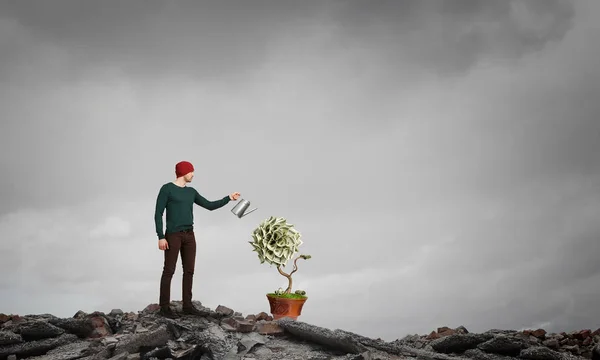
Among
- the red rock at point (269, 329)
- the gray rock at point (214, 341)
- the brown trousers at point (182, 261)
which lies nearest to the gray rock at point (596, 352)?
the red rock at point (269, 329)

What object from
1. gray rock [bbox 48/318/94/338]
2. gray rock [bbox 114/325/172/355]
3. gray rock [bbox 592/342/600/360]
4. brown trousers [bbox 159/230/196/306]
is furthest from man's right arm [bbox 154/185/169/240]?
gray rock [bbox 592/342/600/360]

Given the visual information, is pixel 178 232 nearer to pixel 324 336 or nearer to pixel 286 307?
pixel 286 307

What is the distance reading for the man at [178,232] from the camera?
950 cm

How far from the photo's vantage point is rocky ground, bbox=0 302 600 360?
775cm

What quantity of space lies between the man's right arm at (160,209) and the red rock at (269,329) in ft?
7.08

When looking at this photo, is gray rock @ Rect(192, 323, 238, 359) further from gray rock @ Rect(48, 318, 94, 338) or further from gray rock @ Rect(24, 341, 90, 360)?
gray rock @ Rect(48, 318, 94, 338)

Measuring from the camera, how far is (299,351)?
26.6 feet

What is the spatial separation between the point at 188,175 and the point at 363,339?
12.7 feet

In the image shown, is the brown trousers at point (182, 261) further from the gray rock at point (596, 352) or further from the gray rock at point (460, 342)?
the gray rock at point (596, 352)

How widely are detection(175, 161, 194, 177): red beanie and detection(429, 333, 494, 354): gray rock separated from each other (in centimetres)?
486

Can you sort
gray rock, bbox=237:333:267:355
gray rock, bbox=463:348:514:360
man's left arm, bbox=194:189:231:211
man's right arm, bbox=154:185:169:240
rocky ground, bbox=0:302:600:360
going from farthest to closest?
man's left arm, bbox=194:189:231:211
man's right arm, bbox=154:185:169:240
gray rock, bbox=463:348:514:360
gray rock, bbox=237:333:267:355
rocky ground, bbox=0:302:600:360

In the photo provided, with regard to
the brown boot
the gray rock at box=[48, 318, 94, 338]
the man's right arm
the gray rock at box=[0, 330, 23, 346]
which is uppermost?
the man's right arm

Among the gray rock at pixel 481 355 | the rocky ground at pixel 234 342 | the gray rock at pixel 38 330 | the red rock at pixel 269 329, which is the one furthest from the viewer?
the red rock at pixel 269 329

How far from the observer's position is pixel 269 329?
880cm
